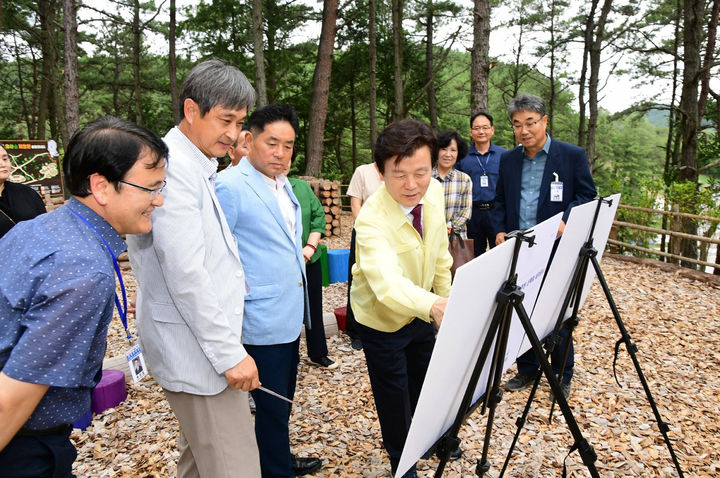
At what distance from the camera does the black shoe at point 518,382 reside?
3553 mm

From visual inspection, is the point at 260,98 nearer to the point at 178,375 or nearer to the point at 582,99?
the point at 178,375

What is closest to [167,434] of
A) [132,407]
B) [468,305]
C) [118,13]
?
[132,407]

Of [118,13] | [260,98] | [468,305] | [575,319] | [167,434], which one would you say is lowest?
[167,434]

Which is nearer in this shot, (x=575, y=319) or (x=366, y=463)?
(x=575, y=319)

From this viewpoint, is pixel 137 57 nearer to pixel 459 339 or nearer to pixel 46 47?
pixel 46 47

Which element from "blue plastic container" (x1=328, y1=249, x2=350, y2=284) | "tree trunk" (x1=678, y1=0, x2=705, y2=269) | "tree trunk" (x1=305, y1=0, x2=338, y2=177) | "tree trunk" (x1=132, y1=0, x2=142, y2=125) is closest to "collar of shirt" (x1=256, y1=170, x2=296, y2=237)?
"blue plastic container" (x1=328, y1=249, x2=350, y2=284)

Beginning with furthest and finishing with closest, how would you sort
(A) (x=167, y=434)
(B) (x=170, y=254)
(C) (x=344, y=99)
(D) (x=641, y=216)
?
(C) (x=344, y=99), (D) (x=641, y=216), (A) (x=167, y=434), (B) (x=170, y=254)

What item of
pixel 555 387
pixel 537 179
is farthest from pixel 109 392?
pixel 537 179

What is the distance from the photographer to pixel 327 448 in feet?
9.62

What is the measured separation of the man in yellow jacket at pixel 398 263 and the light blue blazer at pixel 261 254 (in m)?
0.33

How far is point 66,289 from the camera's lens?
1.02m

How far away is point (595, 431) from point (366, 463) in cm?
160

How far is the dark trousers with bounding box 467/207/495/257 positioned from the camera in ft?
15.4

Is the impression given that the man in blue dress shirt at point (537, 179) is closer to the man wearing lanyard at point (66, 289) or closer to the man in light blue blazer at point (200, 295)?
the man in light blue blazer at point (200, 295)
